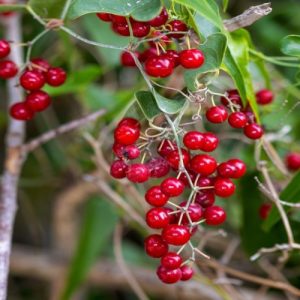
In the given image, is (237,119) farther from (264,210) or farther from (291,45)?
(264,210)

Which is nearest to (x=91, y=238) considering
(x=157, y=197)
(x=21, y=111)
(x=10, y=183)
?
(x=10, y=183)

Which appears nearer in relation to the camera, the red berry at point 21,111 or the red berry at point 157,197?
the red berry at point 157,197

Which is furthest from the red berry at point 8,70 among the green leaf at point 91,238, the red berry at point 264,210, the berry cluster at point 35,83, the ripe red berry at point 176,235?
the green leaf at point 91,238

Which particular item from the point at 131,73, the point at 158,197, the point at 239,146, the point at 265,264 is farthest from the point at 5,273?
the point at 131,73

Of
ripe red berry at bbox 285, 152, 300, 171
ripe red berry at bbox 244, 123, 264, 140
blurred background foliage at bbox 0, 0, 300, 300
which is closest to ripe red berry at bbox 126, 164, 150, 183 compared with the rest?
ripe red berry at bbox 244, 123, 264, 140

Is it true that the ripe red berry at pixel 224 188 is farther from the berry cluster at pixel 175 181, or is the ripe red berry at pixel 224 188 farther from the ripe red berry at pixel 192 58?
the ripe red berry at pixel 192 58

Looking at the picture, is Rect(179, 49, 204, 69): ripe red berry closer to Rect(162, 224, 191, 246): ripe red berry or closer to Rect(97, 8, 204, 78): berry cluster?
Rect(97, 8, 204, 78): berry cluster
